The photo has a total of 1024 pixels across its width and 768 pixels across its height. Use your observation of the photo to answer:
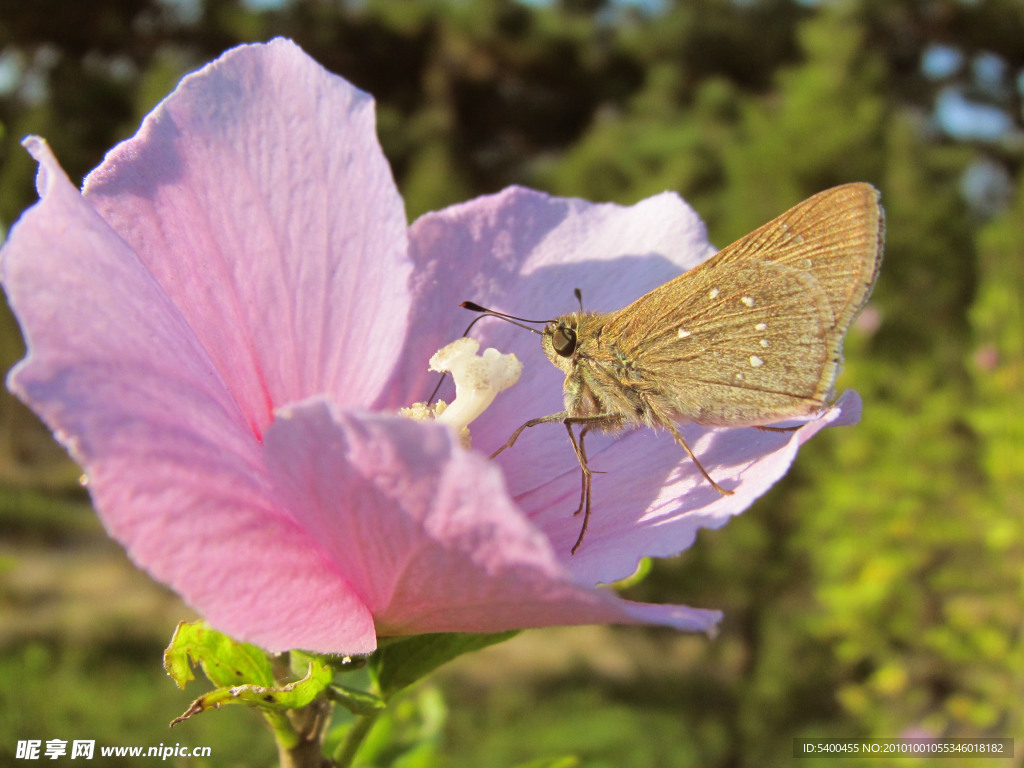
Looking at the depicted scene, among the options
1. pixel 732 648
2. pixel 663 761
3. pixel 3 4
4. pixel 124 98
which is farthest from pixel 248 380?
pixel 124 98

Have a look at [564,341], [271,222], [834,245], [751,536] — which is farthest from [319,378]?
[751,536]

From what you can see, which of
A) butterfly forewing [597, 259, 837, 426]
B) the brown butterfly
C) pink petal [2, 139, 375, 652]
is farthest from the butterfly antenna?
pink petal [2, 139, 375, 652]

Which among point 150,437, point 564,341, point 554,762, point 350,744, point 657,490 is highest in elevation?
point 150,437

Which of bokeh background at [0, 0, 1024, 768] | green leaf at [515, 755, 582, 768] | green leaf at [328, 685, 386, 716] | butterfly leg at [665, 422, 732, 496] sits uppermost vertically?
butterfly leg at [665, 422, 732, 496]

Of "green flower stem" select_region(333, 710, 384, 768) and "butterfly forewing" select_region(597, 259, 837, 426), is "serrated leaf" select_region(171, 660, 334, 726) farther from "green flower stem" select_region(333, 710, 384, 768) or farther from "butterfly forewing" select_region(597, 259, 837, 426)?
"butterfly forewing" select_region(597, 259, 837, 426)

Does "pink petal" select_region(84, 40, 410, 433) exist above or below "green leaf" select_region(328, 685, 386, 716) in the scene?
above

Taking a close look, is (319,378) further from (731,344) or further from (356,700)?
(731,344)

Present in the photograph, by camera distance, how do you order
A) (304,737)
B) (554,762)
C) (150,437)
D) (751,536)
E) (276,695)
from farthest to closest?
(751,536), (554,762), (304,737), (276,695), (150,437)
